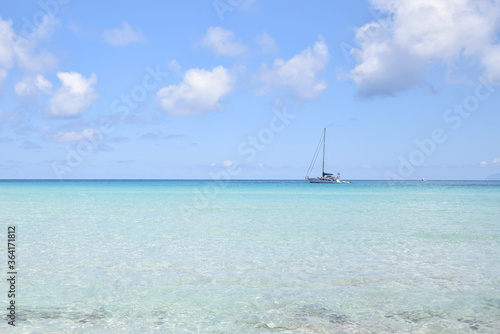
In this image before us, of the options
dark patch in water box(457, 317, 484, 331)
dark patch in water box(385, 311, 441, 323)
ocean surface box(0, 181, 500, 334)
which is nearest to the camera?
dark patch in water box(457, 317, 484, 331)

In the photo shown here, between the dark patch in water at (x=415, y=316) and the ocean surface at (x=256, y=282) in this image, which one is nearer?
the ocean surface at (x=256, y=282)

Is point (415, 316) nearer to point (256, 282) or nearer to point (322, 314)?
point (322, 314)

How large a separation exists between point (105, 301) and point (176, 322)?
1982mm

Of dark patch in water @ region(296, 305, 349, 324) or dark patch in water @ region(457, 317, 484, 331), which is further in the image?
dark patch in water @ region(296, 305, 349, 324)

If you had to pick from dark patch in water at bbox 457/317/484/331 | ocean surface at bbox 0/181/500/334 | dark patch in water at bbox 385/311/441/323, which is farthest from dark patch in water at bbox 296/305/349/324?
dark patch in water at bbox 457/317/484/331

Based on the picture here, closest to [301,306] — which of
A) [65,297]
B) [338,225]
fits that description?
[65,297]

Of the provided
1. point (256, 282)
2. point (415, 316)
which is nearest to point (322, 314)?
point (415, 316)

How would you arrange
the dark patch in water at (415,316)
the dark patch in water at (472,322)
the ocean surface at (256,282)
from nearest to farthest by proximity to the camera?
the dark patch in water at (472,322) < the ocean surface at (256,282) < the dark patch in water at (415,316)

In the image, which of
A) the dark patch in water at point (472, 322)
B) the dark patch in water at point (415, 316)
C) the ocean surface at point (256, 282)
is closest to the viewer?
the dark patch in water at point (472, 322)

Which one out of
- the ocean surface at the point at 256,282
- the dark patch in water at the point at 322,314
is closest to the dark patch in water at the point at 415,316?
the ocean surface at the point at 256,282

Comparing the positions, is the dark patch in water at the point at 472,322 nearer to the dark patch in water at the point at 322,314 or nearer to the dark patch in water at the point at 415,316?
the dark patch in water at the point at 415,316

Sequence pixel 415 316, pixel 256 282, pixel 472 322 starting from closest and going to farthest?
pixel 472 322
pixel 415 316
pixel 256 282

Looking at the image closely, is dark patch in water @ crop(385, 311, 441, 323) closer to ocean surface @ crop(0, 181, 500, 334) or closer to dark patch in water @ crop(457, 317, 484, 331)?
ocean surface @ crop(0, 181, 500, 334)

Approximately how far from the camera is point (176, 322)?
7.65 meters
